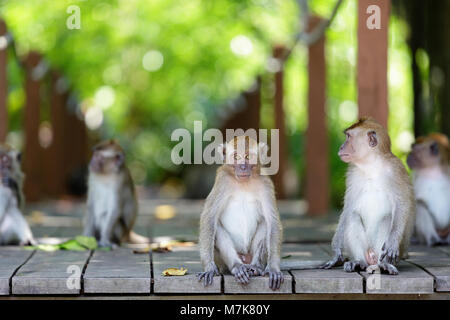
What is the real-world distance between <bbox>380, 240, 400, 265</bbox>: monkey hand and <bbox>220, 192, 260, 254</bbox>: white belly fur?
0.88 meters

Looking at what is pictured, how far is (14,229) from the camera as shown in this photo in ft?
23.5

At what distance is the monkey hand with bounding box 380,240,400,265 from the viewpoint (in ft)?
17.1

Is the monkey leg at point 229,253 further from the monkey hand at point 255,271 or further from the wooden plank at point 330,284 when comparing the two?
the wooden plank at point 330,284

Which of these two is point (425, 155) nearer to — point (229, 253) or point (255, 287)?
point (229, 253)

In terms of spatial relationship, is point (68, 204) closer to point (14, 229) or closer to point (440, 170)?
point (14, 229)

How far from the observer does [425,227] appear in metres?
7.16

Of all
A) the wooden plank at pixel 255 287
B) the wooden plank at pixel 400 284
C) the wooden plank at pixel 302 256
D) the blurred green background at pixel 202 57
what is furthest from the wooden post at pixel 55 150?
the wooden plank at pixel 400 284

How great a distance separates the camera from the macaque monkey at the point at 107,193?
732 centimetres

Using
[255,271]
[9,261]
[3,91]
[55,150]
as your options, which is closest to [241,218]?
[255,271]

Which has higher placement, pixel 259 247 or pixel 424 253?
pixel 259 247

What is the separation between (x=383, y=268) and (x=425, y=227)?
2.20 m

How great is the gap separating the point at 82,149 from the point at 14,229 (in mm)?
13482
